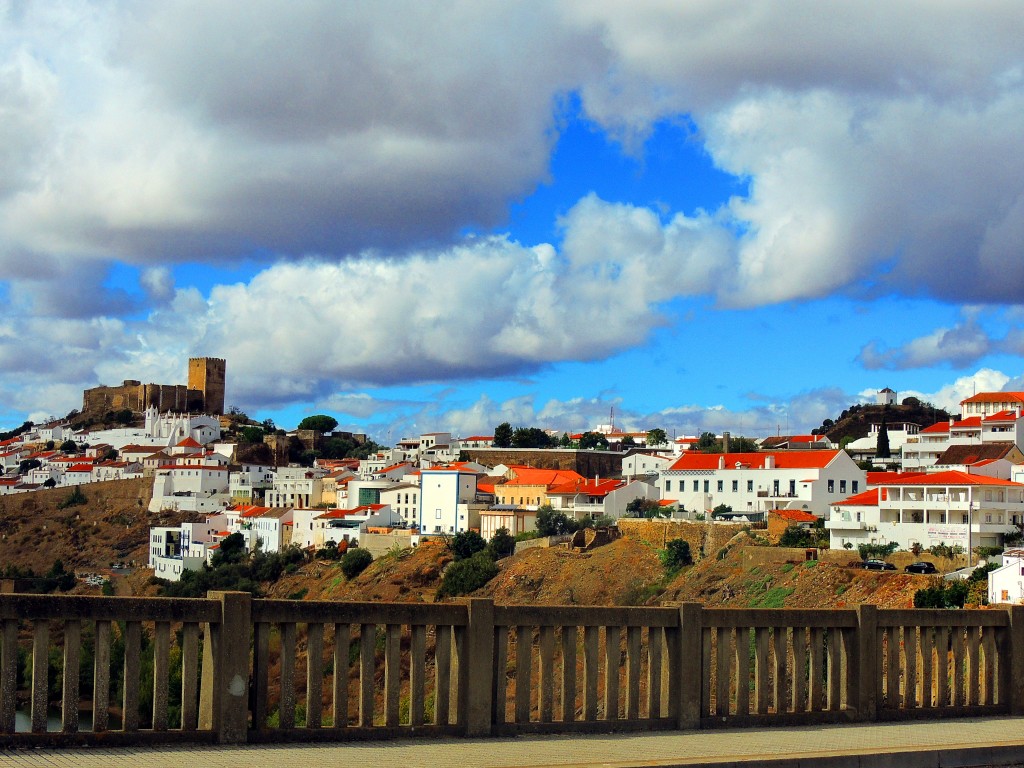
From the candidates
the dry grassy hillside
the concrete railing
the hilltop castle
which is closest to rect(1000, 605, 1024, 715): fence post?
the concrete railing

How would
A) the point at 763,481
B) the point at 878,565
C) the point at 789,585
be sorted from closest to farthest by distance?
the point at 878,565 < the point at 789,585 < the point at 763,481

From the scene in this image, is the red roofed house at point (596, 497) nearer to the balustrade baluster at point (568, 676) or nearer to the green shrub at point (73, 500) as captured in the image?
the green shrub at point (73, 500)

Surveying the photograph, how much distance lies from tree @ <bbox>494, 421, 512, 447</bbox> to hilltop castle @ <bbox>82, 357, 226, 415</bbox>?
57.1 meters

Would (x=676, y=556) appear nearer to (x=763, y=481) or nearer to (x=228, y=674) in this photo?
(x=763, y=481)

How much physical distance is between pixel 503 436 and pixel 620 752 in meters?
108

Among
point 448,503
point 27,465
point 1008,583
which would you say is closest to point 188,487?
point 27,465

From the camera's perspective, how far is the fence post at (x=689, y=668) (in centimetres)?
1085

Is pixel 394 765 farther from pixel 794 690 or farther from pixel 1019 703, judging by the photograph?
pixel 1019 703

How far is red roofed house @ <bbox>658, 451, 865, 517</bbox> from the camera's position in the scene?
64188mm

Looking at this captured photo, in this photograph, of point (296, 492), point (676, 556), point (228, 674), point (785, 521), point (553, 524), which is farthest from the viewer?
point (296, 492)

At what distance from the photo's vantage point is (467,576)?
6138cm

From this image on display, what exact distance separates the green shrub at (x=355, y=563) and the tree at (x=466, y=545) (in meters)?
5.64

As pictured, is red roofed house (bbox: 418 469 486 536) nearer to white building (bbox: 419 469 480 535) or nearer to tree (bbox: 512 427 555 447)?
white building (bbox: 419 469 480 535)

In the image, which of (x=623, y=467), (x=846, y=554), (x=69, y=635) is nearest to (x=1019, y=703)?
(x=69, y=635)
